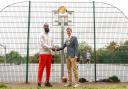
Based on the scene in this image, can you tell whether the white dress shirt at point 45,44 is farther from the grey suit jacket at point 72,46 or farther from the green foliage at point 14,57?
the green foliage at point 14,57

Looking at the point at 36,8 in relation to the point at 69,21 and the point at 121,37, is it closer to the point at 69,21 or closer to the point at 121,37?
the point at 69,21

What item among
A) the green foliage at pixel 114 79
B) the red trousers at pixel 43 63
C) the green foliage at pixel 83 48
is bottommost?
the green foliage at pixel 114 79

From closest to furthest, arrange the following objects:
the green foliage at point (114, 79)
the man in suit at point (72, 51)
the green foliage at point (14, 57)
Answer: the man in suit at point (72, 51) → the green foliage at point (114, 79) → the green foliage at point (14, 57)

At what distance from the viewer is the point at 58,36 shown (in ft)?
56.7

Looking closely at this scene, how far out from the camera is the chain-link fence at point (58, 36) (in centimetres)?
1733

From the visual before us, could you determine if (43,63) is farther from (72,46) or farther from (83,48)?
(83,48)

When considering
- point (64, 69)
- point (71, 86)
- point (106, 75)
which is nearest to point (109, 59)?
point (106, 75)

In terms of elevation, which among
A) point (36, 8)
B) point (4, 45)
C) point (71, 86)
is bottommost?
point (71, 86)

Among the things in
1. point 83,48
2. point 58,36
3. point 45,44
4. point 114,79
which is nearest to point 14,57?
point 58,36

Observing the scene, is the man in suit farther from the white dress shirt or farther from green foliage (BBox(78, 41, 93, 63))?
green foliage (BBox(78, 41, 93, 63))

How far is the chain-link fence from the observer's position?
17328mm

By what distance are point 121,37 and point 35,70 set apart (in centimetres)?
318

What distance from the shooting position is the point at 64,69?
676 inches

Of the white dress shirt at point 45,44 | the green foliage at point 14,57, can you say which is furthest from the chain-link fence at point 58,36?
the white dress shirt at point 45,44
